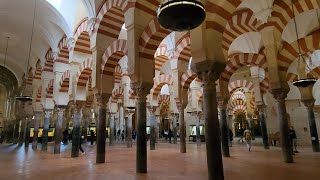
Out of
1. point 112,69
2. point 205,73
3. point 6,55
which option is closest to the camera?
point 205,73

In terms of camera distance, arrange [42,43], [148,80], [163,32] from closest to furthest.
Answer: [148,80]
[163,32]
[42,43]

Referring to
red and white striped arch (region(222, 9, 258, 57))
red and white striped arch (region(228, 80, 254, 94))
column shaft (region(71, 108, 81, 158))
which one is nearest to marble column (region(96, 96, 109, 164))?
column shaft (region(71, 108, 81, 158))

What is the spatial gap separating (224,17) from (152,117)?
25.3 ft

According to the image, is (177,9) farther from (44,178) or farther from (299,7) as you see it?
(299,7)

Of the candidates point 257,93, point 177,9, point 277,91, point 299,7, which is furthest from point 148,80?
point 257,93

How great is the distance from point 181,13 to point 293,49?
5133 mm

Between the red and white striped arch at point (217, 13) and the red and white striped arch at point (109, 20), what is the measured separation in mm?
2985

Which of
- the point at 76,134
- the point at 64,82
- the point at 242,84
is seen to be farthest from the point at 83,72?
the point at 242,84

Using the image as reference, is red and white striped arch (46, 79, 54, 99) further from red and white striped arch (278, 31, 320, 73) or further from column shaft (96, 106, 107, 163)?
red and white striped arch (278, 31, 320, 73)

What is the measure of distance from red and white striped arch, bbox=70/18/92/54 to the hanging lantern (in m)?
5.66

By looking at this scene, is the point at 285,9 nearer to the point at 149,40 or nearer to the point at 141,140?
the point at 149,40

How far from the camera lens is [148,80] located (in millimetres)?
5059

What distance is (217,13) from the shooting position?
4160 millimetres

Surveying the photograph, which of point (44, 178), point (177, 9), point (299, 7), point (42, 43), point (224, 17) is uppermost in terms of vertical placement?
point (42, 43)
